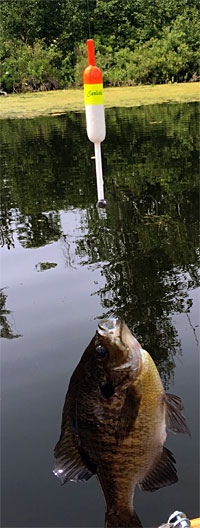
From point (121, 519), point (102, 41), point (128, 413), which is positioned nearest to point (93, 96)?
point (128, 413)

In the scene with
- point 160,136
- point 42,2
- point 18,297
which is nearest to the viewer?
point 18,297

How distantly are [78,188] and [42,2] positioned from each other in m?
17.4

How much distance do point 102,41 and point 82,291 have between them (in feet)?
72.7

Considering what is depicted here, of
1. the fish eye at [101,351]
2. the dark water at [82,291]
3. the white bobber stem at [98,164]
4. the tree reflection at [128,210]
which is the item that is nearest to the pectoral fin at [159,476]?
the fish eye at [101,351]

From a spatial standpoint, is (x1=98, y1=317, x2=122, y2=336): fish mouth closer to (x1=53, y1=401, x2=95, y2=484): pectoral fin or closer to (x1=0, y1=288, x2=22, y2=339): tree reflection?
(x1=53, y1=401, x2=95, y2=484): pectoral fin

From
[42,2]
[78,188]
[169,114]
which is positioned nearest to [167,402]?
[78,188]

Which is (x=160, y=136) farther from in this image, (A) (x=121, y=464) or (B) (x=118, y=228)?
(A) (x=121, y=464)

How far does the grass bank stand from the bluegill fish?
1633 cm

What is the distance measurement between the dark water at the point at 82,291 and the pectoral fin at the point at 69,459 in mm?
1364

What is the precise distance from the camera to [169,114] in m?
15.0

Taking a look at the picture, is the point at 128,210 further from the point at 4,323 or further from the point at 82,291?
the point at 4,323

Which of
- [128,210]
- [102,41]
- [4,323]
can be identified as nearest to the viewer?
[4,323]

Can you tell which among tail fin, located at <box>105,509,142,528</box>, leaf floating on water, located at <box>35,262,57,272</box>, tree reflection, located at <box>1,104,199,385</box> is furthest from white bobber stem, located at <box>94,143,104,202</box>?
leaf floating on water, located at <box>35,262,57,272</box>

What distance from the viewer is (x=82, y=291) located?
17.1ft
